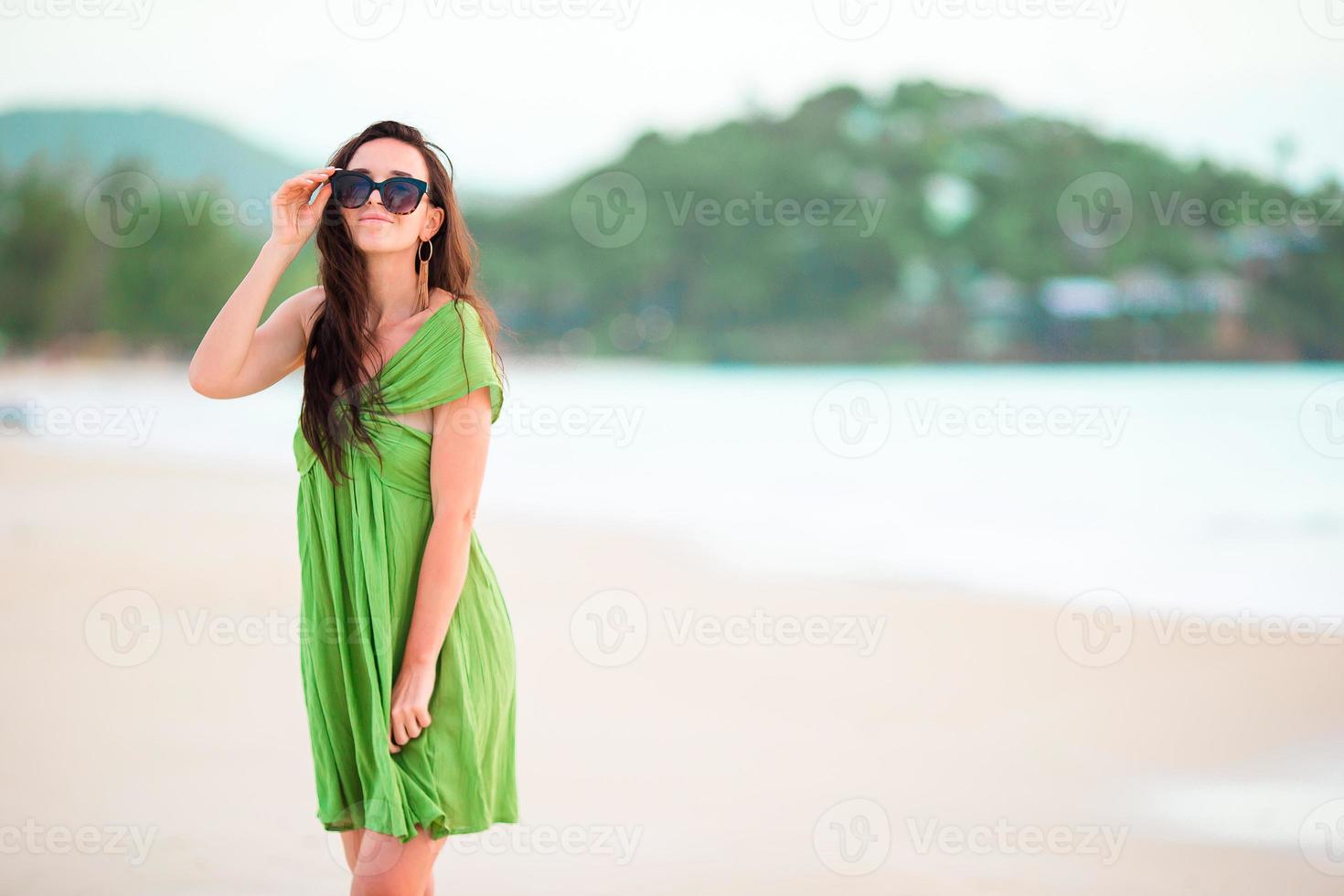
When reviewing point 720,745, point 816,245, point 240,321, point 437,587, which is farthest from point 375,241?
point 816,245

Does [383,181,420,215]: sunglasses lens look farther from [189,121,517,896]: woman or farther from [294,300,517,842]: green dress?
[294,300,517,842]: green dress

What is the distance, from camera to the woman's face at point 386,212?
2.36 m

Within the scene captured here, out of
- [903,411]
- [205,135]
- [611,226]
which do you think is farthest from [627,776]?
[205,135]

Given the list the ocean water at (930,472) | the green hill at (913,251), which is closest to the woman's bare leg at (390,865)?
the ocean water at (930,472)

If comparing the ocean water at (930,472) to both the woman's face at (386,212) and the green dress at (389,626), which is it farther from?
the woman's face at (386,212)

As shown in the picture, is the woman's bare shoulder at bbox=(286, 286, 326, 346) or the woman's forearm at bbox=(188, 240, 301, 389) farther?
the woman's bare shoulder at bbox=(286, 286, 326, 346)

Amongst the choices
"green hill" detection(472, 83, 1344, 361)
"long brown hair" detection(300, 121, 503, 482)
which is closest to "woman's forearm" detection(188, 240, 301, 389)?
"long brown hair" detection(300, 121, 503, 482)

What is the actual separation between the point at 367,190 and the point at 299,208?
144 mm

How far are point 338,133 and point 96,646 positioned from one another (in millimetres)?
62998

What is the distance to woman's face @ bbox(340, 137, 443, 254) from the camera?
93.0 inches

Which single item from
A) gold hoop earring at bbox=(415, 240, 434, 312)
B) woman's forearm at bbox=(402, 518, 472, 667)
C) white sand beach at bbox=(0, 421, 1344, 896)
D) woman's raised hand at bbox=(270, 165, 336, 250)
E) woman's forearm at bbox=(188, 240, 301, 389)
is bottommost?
white sand beach at bbox=(0, 421, 1344, 896)

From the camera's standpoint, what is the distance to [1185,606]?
8.42m

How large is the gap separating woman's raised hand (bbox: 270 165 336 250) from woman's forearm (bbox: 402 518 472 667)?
2.05 feet

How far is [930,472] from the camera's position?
16625 mm
